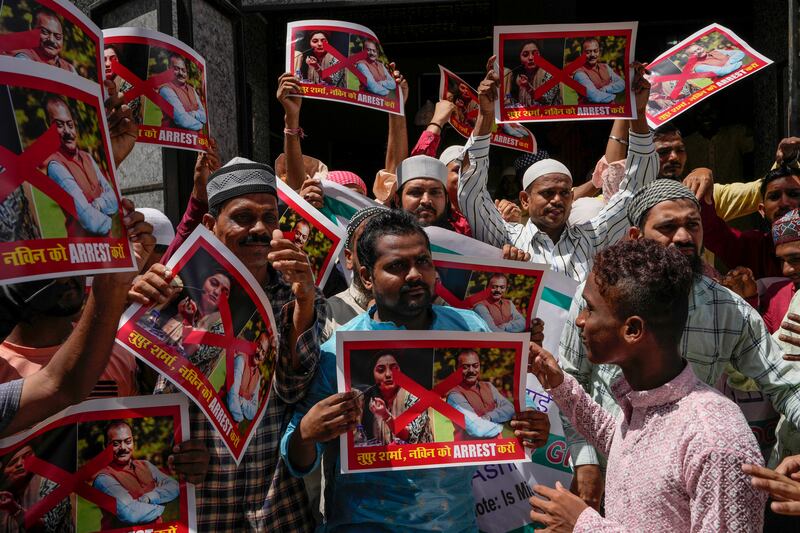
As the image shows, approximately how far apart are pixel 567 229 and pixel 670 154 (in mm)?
976

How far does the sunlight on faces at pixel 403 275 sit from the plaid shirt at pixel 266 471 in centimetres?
23

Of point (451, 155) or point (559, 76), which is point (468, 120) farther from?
point (559, 76)

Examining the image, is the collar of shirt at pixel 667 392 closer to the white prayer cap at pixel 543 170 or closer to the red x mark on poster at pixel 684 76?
the white prayer cap at pixel 543 170

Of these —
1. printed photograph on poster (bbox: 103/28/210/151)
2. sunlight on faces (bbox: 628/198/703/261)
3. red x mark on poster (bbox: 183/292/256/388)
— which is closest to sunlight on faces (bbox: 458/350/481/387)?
red x mark on poster (bbox: 183/292/256/388)

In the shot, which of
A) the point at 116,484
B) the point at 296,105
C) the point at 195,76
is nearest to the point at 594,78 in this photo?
the point at 296,105

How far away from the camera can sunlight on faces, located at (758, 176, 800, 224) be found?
468 centimetres

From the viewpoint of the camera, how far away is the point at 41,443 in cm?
227

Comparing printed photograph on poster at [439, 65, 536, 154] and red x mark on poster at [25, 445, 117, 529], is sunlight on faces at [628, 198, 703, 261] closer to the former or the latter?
red x mark on poster at [25, 445, 117, 529]

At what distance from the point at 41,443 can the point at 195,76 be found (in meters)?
2.14

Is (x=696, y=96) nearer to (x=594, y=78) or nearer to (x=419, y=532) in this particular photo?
(x=594, y=78)

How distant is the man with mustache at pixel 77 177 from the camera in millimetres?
1946

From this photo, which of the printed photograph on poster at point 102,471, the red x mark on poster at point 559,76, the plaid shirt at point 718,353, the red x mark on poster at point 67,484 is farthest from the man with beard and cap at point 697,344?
the red x mark on poster at point 67,484

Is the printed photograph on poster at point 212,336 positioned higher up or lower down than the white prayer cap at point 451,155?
lower down

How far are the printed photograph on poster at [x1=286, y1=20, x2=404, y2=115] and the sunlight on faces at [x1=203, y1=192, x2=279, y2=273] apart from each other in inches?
65.1
